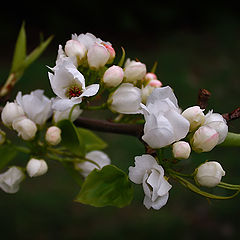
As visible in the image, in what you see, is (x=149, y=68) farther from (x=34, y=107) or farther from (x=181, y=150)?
(x=181, y=150)

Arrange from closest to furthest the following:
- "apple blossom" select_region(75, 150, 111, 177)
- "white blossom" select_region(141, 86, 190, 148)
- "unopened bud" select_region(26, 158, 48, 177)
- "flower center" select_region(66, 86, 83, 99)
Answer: "white blossom" select_region(141, 86, 190, 148)
"flower center" select_region(66, 86, 83, 99)
"unopened bud" select_region(26, 158, 48, 177)
"apple blossom" select_region(75, 150, 111, 177)

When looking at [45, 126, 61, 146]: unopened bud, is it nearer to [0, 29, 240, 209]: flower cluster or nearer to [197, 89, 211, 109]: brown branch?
[0, 29, 240, 209]: flower cluster

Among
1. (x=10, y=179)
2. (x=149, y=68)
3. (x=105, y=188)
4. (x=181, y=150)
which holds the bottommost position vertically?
(x=149, y=68)

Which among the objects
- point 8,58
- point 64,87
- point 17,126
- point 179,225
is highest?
point 64,87

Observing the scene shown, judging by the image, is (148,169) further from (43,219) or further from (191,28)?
(191,28)

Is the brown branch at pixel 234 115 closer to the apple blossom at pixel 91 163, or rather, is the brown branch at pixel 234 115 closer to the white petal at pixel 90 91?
the white petal at pixel 90 91

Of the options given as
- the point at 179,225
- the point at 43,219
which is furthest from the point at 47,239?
the point at 179,225

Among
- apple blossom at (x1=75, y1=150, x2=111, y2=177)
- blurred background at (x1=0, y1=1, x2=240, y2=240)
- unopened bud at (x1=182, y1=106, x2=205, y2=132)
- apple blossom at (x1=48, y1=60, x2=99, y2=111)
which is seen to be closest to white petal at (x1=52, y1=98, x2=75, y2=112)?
apple blossom at (x1=48, y1=60, x2=99, y2=111)

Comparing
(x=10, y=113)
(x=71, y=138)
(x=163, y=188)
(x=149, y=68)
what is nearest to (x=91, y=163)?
(x=71, y=138)
